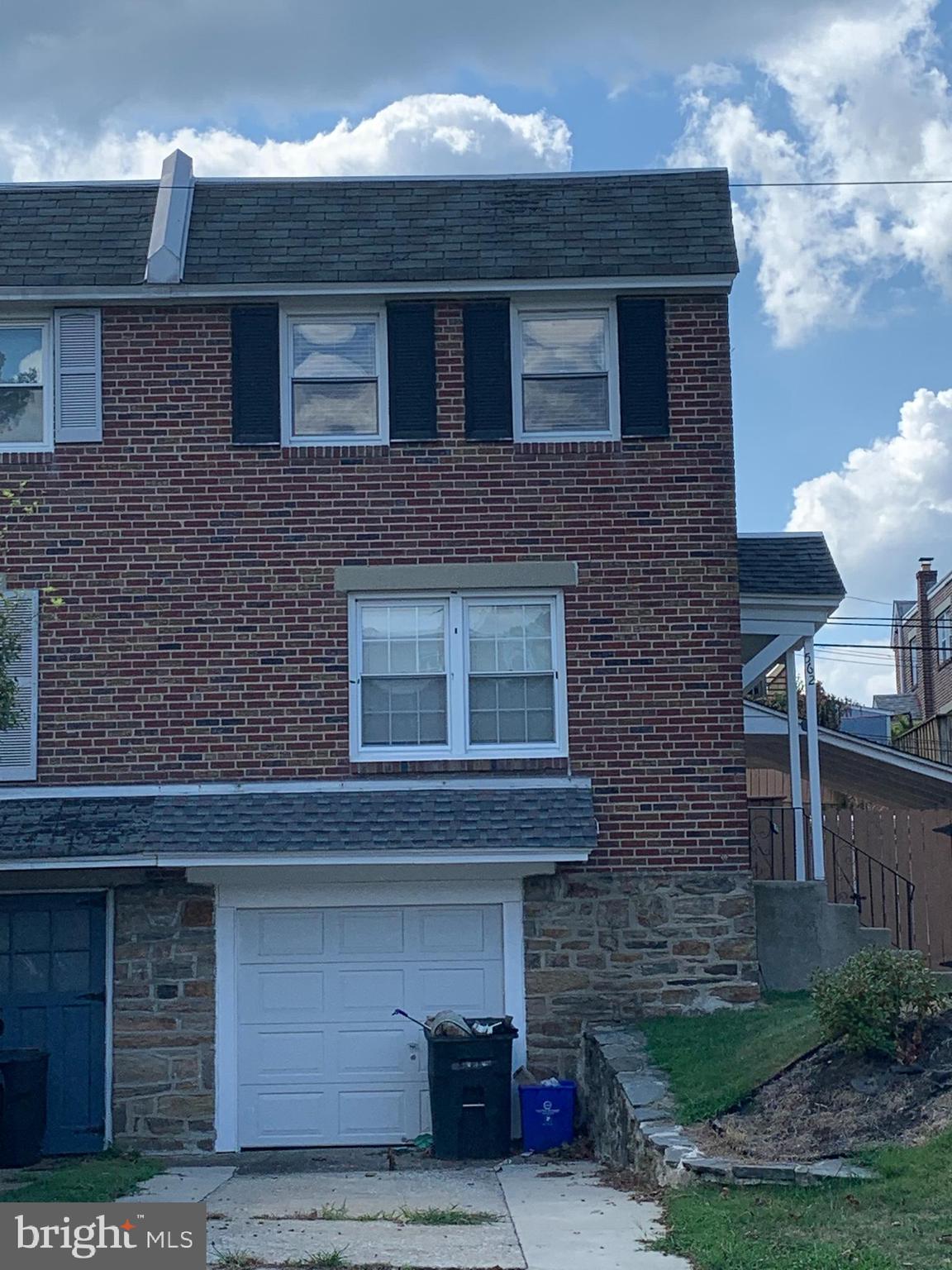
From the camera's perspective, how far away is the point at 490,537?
1415cm

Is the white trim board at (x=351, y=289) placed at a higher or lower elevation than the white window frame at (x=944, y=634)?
lower

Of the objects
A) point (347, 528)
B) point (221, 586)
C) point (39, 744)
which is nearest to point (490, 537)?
point (347, 528)

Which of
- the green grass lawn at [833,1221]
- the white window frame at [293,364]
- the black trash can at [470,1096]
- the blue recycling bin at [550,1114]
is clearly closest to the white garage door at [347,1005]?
the black trash can at [470,1096]

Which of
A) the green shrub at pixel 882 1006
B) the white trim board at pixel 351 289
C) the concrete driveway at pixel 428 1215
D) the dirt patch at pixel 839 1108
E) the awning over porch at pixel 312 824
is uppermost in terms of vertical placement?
the white trim board at pixel 351 289

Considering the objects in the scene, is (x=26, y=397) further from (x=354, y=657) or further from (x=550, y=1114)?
(x=550, y=1114)

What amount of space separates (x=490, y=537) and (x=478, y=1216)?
617 cm

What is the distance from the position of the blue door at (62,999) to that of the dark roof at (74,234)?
547 centimetres

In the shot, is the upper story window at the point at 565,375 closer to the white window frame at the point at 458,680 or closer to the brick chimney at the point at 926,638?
the white window frame at the point at 458,680

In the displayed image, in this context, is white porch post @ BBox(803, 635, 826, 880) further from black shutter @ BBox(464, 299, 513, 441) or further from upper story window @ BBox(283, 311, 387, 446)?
upper story window @ BBox(283, 311, 387, 446)

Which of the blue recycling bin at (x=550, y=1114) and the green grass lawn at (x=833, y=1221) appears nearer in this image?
the green grass lawn at (x=833, y=1221)

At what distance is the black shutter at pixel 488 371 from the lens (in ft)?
46.8

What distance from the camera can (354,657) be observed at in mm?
14047

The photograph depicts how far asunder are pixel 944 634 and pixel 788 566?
105 feet

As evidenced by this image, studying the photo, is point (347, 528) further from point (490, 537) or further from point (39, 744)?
point (39, 744)
